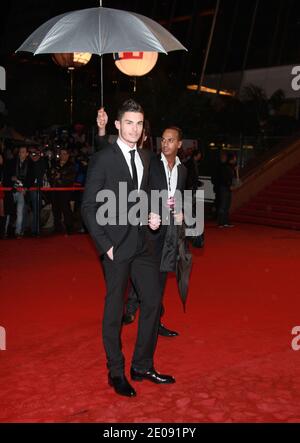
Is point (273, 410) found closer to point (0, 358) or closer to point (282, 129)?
point (0, 358)

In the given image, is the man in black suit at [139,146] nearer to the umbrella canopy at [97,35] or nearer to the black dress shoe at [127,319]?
the black dress shoe at [127,319]

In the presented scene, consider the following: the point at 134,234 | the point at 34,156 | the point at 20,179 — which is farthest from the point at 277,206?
the point at 134,234

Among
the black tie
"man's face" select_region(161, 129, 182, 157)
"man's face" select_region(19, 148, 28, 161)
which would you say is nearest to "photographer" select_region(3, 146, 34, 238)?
"man's face" select_region(19, 148, 28, 161)

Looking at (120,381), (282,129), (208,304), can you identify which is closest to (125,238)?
(120,381)

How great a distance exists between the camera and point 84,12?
15.1ft

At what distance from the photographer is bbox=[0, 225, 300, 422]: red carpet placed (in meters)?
3.55

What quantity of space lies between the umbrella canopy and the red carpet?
99.8 inches

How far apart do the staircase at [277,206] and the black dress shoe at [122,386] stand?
975 cm

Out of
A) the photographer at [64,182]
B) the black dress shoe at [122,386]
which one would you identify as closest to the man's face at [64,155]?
the photographer at [64,182]

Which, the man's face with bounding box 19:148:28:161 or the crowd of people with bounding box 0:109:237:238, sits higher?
the man's face with bounding box 19:148:28:161

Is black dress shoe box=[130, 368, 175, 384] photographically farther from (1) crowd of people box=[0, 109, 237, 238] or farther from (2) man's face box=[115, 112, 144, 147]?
(1) crowd of people box=[0, 109, 237, 238]

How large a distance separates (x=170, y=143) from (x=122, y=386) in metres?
2.07
